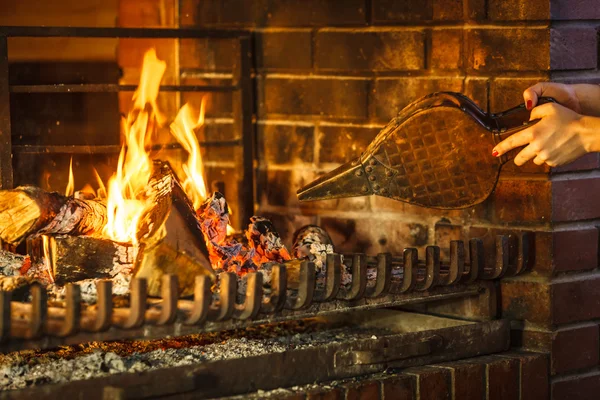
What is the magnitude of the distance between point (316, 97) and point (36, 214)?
91 centimetres

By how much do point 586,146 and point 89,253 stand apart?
3.48 feet

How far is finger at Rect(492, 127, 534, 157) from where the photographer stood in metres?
2.21

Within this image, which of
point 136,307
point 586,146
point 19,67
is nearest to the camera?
point 136,307

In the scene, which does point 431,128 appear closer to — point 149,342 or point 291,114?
point 291,114

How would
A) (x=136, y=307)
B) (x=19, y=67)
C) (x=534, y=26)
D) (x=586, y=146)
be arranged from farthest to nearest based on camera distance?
(x=19, y=67)
(x=534, y=26)
(x=586, y=146)
(x=136, y=307)

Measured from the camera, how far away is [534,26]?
7.93ft

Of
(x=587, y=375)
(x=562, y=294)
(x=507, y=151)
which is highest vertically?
(x=507, y=151)

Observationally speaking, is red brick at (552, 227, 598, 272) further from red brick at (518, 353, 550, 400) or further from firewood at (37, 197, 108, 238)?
firewood at (37, 197, 108, 238)

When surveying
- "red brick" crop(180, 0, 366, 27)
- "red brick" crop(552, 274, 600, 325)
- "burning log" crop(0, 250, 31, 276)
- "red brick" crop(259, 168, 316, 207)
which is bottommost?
"red brick" crop(552, 274, 600, 325)

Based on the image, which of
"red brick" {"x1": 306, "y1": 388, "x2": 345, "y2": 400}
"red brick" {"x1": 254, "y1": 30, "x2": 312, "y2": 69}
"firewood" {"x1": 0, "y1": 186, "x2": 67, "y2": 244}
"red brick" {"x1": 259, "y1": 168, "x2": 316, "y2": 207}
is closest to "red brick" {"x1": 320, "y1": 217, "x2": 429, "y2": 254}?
"red brick" {"x1": 259, "y1": 168, "x2": 316, "y2": 207}

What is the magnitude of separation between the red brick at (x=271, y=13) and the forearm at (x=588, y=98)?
0.58 meters

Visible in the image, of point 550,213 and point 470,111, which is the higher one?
point 470,111

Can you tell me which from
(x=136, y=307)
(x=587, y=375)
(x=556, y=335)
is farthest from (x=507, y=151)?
(x=136, y=307)

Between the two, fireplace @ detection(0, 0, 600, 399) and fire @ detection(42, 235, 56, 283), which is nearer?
fireplace @ detection(0, 0, 600, 399)
